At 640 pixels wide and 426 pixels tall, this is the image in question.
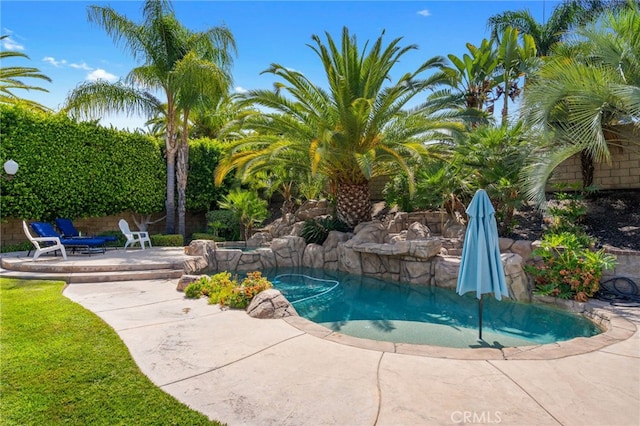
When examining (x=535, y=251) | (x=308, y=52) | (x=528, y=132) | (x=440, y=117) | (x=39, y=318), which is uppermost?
(x=308, y=52)

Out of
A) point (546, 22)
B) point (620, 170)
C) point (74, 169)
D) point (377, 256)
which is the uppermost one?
point (546, 22)

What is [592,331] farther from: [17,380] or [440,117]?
[440,117]

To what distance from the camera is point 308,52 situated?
10852 mm

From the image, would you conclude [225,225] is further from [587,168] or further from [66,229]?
[587,168]

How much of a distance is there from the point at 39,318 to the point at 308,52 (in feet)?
32.1

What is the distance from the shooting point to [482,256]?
4.88 m

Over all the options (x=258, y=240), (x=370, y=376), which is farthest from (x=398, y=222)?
(x=370, y=376)

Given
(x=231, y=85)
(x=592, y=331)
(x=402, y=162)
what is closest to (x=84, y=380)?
(x=592, y=331)

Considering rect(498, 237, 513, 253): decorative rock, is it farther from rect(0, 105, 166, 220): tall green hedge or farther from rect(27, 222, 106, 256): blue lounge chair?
rect(0, 105, 166, 220): tall green hedge

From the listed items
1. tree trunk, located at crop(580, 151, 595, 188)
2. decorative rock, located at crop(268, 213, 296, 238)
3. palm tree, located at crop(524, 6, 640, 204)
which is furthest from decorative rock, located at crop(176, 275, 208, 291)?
tree trunk, located at crop(580, 151, 595, 188)

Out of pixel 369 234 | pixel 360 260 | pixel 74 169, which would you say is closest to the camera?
pixel 360 260

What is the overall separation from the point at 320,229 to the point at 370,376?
9165mm

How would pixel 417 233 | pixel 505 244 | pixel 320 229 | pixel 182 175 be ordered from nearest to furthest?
pixel 505 244 → pixel 417 233 → pixel 320 229 → pixel 182 175

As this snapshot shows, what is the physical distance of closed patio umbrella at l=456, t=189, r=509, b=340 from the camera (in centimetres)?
488
